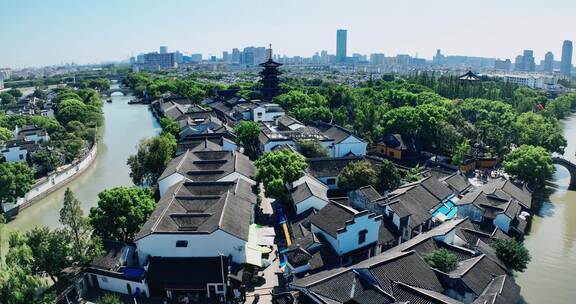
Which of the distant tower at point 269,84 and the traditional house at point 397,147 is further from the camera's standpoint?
the distant tower at point 269,84

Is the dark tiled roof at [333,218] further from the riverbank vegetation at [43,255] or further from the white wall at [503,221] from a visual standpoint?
the riverbank vegetation at [43,255]

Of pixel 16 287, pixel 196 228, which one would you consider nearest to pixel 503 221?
pixel 196 228

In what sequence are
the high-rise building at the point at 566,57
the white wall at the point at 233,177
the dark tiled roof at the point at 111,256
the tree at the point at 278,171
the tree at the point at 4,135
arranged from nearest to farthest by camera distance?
1. the dark tiled roof at the point at 111,256
2. the tree at the point at 278,171
3. the white wall at the point at 233,177
4. the tree at the point at 4,135
5. the high-rise building at the point at 566,57

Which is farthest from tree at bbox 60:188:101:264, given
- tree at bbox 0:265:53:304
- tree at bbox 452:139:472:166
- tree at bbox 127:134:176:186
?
tree at bbox 452:139:472:166

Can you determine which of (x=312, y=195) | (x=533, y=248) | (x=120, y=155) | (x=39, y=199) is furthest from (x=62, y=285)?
(x=120, y=155)

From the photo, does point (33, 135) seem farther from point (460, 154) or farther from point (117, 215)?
point (460, 154)

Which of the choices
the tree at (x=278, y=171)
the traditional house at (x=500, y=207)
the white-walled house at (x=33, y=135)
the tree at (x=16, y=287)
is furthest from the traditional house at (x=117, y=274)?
the white-walled house at (x=33, y=135)
